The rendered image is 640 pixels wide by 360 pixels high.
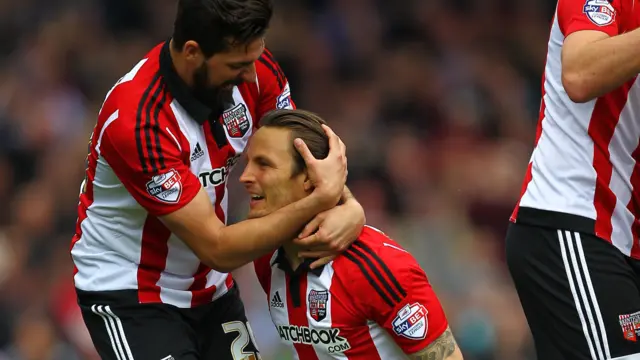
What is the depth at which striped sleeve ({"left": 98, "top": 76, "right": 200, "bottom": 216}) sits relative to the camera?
3.83 metres

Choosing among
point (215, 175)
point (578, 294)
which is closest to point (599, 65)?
point (578, 294)

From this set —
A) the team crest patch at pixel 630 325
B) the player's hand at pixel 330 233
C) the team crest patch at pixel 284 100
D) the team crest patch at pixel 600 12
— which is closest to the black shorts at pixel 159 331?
the player's hand at pixel 330 233

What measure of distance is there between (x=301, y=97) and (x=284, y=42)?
0.59 m

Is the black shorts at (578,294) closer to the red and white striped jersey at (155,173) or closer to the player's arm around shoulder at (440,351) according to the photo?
the player's arm around shoulder at (440,351)

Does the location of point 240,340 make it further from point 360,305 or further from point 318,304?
point 360,305

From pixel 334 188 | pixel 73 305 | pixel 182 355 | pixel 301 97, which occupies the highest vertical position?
pixel 334 188

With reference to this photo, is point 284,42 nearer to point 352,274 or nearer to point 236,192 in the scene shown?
point 236,192

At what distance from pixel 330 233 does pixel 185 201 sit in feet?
1.76

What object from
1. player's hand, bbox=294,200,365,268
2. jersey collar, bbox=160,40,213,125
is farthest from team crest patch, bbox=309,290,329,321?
jersey collar, bbox=160,40,213,125

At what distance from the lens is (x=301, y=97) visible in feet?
31.8

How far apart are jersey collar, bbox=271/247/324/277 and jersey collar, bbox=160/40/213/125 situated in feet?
1.94

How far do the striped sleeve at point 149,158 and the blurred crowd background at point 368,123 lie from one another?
149 inches

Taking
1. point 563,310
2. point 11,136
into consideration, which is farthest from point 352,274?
point 11,136

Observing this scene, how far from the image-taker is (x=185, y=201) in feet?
12.7
